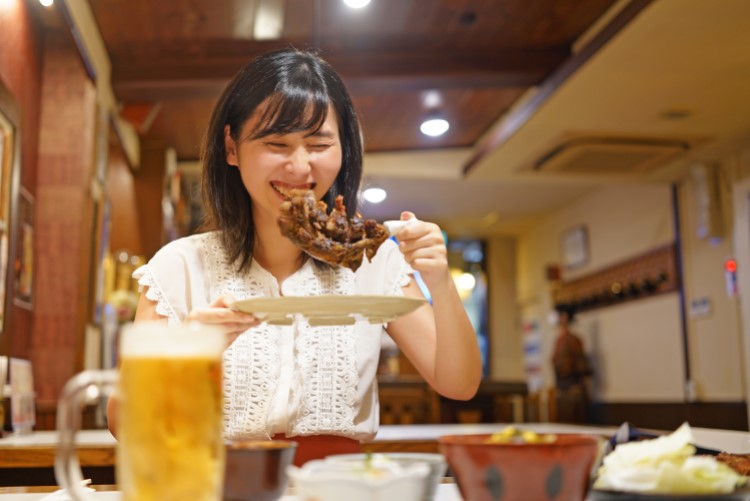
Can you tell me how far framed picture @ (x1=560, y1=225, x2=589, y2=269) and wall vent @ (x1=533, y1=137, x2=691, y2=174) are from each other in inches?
100

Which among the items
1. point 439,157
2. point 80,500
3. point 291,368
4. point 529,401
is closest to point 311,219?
point 291,368

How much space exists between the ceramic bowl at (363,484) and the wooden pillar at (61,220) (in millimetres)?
3664

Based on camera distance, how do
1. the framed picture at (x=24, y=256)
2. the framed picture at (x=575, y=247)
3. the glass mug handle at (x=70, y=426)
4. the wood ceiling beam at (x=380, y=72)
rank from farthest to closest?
the framed picture at (x=575, y=247)
the wood ceiling beam at (x=380, y=72)
the framed picture at (x=24, y=256)
the glass mug handle at (x=70, y=426)

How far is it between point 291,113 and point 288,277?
1.20ft

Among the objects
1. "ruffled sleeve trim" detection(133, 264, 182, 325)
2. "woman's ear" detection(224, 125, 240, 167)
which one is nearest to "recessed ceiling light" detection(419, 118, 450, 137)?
"woman's ear" detection(224, 125, 240, 167)

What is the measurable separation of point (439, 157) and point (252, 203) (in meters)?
6.58

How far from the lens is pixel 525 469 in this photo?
726 mm

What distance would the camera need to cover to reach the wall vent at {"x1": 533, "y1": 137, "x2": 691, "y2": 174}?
5906mm

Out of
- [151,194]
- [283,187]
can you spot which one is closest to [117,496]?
[283,187]

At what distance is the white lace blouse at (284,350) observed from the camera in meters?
1.50

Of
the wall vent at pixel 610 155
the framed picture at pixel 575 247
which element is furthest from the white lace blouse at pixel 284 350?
the framed picture at pixel 575 247

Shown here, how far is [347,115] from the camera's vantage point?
1643 mm

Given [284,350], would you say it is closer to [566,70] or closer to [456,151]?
[566,70]

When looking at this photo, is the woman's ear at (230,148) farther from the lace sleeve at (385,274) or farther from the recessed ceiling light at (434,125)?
the recessed ceiling light at (434,125)
